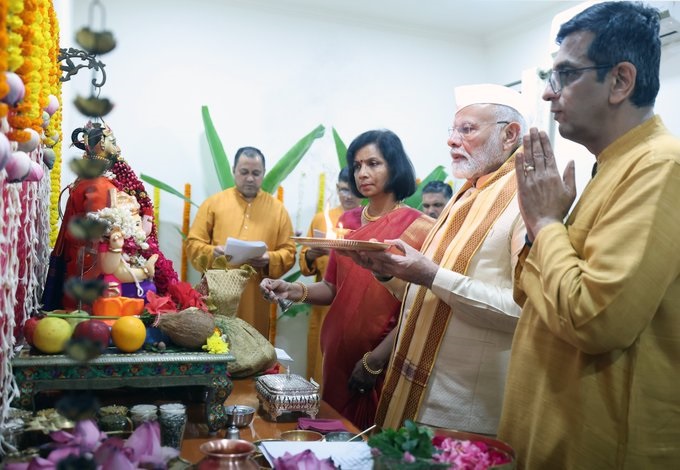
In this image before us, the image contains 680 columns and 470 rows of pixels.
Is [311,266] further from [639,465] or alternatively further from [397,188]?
[639,465]

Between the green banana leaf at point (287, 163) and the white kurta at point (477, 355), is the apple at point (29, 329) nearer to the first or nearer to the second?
the white kurta at point (477, 355)

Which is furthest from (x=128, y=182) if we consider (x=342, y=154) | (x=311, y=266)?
(x=342, y=154)

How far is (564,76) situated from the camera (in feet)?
4.74

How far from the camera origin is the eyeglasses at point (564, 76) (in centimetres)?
141

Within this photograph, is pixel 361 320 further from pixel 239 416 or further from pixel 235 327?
pixel 239 416

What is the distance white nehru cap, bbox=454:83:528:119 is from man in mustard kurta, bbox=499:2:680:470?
0.77 meters

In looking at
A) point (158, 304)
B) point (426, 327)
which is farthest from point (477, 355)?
point (158, 304)

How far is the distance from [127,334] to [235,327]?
0.73 meters

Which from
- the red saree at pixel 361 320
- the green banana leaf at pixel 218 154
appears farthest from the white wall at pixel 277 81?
the red saree at pixel 361 320

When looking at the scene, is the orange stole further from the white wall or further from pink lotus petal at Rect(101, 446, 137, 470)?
the white wall

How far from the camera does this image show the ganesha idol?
1.93 m

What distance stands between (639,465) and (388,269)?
0.96 m

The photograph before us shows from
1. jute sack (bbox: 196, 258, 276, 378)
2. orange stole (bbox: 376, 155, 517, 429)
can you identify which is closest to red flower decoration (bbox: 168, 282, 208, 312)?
jute sack (bbox: 196, 258, 276, 378)

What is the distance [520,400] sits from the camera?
4.83 ft
